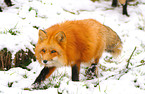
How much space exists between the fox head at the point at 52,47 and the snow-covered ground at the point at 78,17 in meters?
0.47

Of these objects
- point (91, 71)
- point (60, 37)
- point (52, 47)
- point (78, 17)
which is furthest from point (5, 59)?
point (78, 17)

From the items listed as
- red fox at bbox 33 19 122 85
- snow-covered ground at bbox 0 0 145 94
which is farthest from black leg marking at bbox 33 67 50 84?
snow-covered ground at bbox 0 0 145 94

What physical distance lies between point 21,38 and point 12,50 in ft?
1.40

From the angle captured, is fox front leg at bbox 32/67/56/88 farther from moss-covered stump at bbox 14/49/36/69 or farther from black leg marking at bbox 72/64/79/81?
moss-covered stump at bbox 14/49/36/69

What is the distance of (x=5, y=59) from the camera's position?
126 inches

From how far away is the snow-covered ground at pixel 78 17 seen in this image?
273 centimetres

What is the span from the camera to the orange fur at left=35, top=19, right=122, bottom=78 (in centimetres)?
259

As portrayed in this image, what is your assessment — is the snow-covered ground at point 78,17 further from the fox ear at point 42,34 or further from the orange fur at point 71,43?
the fox ear at point 42,34

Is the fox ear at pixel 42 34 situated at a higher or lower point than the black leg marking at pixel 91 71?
higher

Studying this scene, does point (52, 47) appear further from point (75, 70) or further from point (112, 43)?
point (112, 43)

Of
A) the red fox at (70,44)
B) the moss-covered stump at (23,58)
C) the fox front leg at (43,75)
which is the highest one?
the red fox at (70,44)

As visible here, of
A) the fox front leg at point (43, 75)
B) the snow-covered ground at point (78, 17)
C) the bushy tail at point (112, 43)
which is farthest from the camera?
the bushy tail at point (112, 43)

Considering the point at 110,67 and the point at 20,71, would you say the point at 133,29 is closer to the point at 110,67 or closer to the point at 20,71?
the point at 110,67

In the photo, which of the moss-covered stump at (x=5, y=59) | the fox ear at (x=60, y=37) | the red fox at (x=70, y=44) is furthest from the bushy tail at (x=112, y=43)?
the moss-covered stump at (x=5, y=59)
